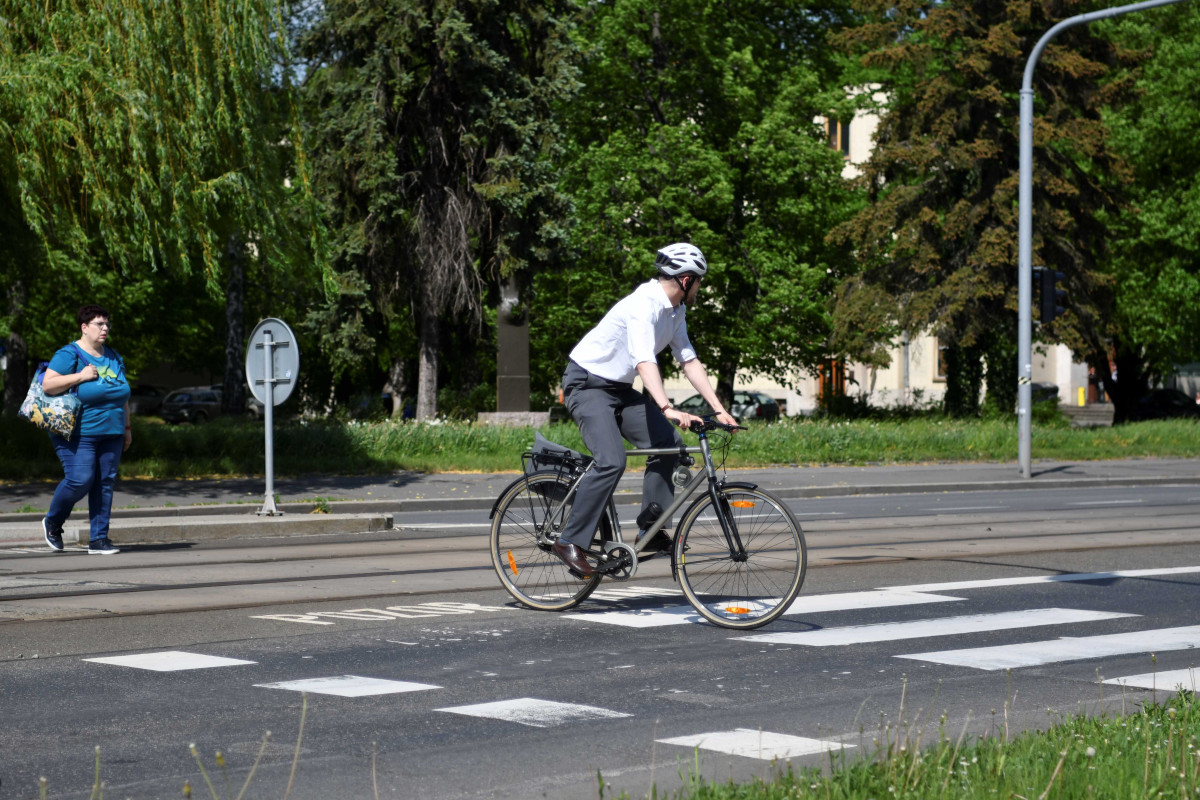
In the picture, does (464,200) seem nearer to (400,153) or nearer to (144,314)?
(400,153)

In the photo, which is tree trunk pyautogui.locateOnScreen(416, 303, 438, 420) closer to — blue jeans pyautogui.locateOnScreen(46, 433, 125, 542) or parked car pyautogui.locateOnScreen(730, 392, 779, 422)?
parked car pyautogui.locateOnScreen(730, 392, 779, 422)

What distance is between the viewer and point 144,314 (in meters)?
47.2

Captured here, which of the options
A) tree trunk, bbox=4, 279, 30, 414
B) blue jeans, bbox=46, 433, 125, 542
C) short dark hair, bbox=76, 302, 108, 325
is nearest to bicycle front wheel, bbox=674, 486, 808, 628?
blue jeans, bbox=46, 433, 125, 542

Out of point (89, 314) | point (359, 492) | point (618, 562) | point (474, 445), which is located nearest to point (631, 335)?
point (618, 562)

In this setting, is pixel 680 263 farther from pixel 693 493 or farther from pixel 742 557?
pixel 742 557

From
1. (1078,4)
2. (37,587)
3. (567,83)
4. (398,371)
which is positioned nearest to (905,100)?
(1078,4)

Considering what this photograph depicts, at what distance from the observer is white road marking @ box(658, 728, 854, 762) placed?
4703 mm

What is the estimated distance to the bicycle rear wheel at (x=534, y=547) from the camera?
308 inches

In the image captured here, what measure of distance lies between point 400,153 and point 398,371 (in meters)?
10.1

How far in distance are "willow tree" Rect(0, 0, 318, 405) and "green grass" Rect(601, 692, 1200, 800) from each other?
13.6 metres

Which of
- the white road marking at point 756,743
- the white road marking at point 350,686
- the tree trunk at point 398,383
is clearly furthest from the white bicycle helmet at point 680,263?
the tree trunk at point 398,383

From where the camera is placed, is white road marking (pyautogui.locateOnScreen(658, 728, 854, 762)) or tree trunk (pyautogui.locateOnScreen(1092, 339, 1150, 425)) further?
tree trunk (pyautogui.locateOnScreen(1092, 339, 1150, 425))

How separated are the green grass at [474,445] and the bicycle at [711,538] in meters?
12.9

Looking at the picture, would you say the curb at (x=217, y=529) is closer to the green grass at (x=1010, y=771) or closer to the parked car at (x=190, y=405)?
the green grass at (x=1010, y=771)
